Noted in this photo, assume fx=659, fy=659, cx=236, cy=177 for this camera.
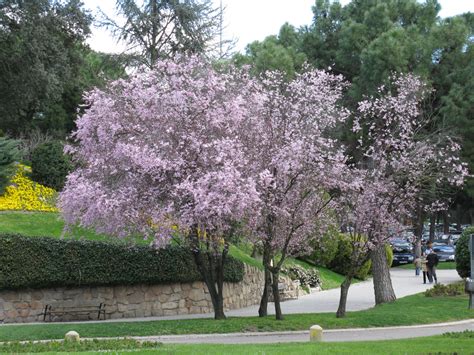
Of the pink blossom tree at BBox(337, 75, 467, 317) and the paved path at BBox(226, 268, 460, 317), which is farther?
the paved path at BBox(226, 268, 460, 317)

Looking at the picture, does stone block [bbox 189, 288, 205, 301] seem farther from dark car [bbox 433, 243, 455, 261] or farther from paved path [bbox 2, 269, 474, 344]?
dark car [bbox 433, 243, 455, 261]

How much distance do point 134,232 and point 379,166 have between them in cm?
663

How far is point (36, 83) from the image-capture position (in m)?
29.8

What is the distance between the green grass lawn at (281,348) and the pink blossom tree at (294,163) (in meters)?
4.89

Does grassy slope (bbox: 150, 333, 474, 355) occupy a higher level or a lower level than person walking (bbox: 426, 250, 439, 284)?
lower

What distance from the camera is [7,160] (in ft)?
74.5

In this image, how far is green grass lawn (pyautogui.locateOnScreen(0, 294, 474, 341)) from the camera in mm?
14883

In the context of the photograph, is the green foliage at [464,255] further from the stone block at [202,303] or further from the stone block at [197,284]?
the stone block at [197,284]

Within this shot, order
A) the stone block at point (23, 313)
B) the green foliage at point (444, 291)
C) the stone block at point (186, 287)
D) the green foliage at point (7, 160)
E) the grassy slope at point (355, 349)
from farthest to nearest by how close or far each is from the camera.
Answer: the green foliage at point (444, 291) < the green foliage at point (7, 160) < the stone block at point (186, 287) < the stone block at point (23, 313) < the grassy slope at point (355, 349)

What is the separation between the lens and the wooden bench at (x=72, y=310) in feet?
60.1

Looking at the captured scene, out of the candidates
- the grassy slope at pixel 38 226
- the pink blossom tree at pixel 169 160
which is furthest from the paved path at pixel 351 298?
the pink blossom tree at pixel 169 160

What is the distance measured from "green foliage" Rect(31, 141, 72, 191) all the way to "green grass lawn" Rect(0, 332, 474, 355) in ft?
44.7

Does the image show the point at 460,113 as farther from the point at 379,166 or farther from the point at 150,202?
the point at 150,202

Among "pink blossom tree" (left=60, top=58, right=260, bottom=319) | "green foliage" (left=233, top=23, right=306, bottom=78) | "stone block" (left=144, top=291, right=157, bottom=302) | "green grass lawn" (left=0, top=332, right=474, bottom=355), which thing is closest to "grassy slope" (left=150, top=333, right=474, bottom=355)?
"green grass lawn" (left=0, top=332, right=474, bottom=355)
